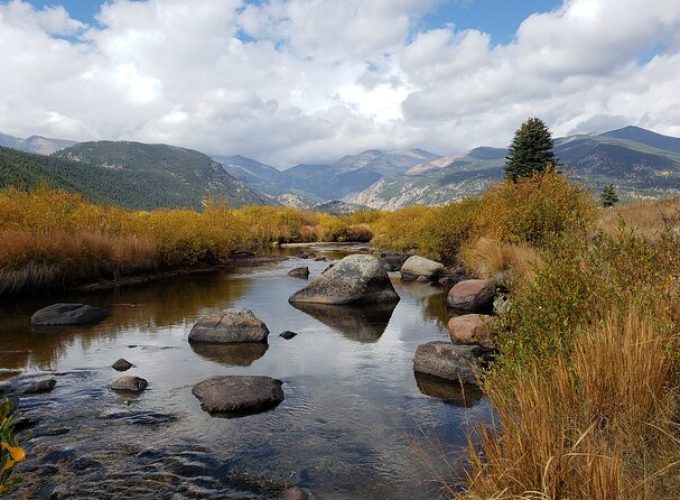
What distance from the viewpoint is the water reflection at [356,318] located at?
55.6 feet

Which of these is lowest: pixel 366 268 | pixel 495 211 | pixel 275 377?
pixel 275 377

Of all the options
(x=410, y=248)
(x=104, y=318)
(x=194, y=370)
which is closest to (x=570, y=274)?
(x=194, y=370)

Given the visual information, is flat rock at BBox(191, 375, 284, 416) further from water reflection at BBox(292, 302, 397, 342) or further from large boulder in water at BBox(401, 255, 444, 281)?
large boulder in water at BBox(401, 255, 444, 281)

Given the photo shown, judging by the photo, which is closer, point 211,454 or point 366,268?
point 211,454

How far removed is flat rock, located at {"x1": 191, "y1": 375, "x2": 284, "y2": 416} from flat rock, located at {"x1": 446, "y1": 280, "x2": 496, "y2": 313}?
11103 mm

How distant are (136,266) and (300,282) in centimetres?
951

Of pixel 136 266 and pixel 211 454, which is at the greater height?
pixel 136 266

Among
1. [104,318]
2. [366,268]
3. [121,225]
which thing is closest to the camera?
[104,318]

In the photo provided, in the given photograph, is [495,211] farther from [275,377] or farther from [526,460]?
[526,460]

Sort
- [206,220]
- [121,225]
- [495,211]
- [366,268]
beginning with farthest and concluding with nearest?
[206,220] < [121,225] < [495,211] < [366,268]

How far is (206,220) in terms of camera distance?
38.2 meters

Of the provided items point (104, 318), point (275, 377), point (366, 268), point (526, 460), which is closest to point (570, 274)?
point (526, 460)

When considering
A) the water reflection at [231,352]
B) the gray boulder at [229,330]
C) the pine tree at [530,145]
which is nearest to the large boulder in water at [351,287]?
the gray boulder at [229,330]

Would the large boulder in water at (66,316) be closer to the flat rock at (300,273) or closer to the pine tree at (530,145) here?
the flat rock at (300,273)
